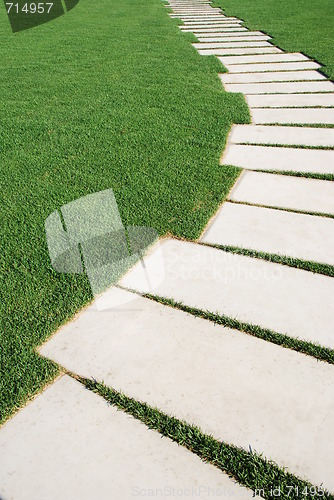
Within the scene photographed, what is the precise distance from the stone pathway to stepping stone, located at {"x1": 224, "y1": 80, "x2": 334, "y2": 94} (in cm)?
231

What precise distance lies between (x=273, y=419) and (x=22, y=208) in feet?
6.67

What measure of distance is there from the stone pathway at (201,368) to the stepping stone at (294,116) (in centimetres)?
132

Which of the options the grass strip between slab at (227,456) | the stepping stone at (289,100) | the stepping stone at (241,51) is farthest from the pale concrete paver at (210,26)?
the grass strip between slab at (227,456)

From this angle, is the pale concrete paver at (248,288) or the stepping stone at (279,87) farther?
the stepping stone at (279,87)

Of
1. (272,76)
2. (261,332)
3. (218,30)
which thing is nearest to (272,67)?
(272,76)

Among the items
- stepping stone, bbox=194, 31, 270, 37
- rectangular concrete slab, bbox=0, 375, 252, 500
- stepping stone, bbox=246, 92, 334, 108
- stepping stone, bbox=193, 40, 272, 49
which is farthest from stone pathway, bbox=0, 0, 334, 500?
stepping stone, bbox=194, 31, 270, 37

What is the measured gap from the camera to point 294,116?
3.79m

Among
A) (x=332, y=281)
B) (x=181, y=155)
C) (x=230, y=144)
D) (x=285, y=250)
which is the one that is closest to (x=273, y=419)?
(x=332, y=281)

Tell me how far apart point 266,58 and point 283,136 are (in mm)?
2987

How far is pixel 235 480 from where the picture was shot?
46.6 inches

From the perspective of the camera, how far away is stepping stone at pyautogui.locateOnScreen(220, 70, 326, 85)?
4.82 m

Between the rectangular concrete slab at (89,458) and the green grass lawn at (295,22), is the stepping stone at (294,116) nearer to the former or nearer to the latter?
the green grass lawn at (295,22)

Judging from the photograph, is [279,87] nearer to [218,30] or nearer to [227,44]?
[227,44]

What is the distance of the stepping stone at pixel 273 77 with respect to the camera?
4823 mm
